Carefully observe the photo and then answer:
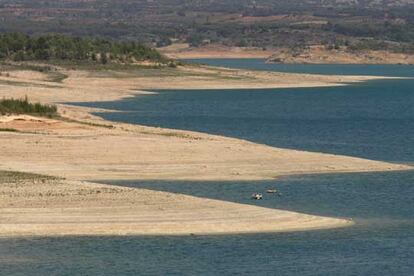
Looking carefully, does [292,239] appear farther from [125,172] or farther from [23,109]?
[23,109]

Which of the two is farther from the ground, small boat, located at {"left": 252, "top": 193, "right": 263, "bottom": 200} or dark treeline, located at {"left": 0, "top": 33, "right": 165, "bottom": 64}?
small boat, located at {"left": 252, "top": 193, "right": 263, "bottom": 200}

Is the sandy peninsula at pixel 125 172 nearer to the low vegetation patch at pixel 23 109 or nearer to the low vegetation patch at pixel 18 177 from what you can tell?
the low vegetation patch at pixel 18 177

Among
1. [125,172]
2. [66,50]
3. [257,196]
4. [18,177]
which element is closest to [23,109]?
[125,172]

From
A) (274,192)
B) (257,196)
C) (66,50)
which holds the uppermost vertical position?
(257,196)

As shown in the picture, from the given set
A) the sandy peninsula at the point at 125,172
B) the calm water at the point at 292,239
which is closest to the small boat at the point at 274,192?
the calm water at the point at 292,239

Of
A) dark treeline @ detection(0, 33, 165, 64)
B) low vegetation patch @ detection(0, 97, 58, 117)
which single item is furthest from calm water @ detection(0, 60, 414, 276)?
dark treeline @ detection(0, 33, 165, 64)

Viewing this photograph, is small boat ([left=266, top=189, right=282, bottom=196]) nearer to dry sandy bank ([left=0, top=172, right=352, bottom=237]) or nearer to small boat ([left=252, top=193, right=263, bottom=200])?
small boat ([left=252, top=193, right=263, bottom=200])
